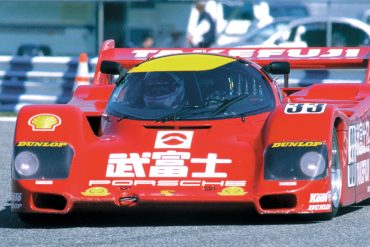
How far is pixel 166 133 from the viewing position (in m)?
7.91

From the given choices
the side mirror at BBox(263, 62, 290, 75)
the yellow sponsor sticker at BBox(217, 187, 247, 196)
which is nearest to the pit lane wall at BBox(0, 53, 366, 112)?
the side mirror at BBox(263, 62, 290, 75)

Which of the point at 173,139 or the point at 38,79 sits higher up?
the point at 173,139

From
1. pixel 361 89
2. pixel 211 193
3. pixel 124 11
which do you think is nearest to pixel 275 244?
pixel 211 193

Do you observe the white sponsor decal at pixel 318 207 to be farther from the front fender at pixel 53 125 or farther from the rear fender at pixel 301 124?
the front fender at pixel 53 125

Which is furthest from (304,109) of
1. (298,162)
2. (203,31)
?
(203,31)

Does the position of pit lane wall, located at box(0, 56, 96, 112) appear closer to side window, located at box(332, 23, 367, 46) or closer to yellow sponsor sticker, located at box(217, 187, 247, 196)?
side window, located at box(332, 23, 367, 46)

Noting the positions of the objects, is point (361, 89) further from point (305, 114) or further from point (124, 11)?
point (124, 11)

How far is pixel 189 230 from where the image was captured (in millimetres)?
7367

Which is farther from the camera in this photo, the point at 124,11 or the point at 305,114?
the point at 124,11

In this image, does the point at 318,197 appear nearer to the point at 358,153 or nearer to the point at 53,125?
the point at 358,153

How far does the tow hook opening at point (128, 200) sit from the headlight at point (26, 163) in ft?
1.93

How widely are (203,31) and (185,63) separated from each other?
1195cm

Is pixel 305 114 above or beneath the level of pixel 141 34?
above

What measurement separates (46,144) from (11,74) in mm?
10834
